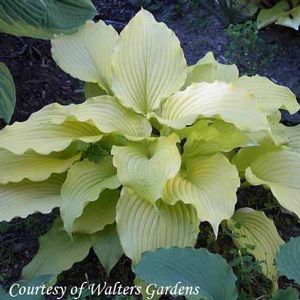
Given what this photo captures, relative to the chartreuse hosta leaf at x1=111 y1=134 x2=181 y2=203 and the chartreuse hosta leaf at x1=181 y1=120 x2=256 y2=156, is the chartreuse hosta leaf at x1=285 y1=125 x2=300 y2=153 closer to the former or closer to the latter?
the chartreuse hosta leaf at x1=181 y1=120 x2=256 y2=156

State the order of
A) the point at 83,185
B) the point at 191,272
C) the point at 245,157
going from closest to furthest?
the point at 191,272, the point at 83,185, the point at 245,157

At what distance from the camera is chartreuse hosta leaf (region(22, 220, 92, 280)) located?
224 centimetres

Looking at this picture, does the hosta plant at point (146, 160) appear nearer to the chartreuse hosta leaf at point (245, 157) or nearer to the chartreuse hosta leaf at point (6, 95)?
the chartreuse hosta leaf at point (245, 157)

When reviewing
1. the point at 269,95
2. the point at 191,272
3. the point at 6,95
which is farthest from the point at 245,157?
the point at 6,95

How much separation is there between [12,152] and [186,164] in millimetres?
609

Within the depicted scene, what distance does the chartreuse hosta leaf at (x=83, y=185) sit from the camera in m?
2.16

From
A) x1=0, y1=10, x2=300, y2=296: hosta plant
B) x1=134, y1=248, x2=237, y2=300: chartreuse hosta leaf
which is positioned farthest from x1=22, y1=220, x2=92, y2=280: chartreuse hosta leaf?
x1=134, y1=248, x2=237, y2=300: chartreuse hosta leaf

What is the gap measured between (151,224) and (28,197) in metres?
0.45

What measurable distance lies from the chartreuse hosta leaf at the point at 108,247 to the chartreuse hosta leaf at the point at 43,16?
854 millimetres

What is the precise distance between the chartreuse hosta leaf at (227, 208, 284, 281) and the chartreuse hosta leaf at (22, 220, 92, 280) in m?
0.52

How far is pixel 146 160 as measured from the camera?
2203 millimetres

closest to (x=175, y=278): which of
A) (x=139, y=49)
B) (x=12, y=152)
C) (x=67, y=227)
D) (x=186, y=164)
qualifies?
(x=67, y=227)

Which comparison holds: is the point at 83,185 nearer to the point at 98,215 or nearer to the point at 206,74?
the point at 98,215

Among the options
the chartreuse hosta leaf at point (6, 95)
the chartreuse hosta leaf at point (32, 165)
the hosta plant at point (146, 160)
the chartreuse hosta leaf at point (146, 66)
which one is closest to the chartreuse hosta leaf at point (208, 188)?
the hosta plant at point (146, 160)
